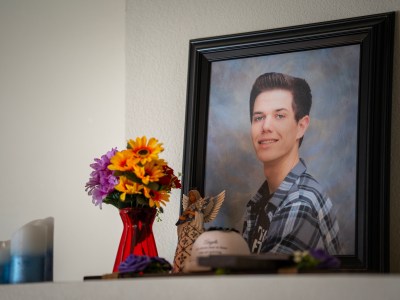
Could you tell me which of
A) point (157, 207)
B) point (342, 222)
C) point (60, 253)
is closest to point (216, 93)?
point (157, 207)

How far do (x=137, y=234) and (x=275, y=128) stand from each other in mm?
356

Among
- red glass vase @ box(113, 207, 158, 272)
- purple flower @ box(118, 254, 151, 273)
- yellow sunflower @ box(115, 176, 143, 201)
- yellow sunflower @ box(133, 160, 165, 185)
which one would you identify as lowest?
purple flower @ box(118, 254, 151, 273)

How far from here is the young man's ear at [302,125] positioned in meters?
1.86

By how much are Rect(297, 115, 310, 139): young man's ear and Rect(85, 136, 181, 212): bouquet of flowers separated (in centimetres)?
27

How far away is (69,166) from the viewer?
2.21m

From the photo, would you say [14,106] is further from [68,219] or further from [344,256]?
[344,256]

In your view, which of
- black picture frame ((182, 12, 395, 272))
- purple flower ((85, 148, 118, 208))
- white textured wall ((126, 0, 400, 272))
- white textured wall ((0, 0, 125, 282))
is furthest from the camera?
white textured wall ((0, 0, 125, 282))

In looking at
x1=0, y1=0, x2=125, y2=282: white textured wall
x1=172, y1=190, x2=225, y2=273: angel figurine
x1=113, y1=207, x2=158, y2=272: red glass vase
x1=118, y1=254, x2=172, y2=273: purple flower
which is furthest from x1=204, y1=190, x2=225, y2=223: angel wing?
x1=0, y1=0, x2=125, y2=282: white textured wall

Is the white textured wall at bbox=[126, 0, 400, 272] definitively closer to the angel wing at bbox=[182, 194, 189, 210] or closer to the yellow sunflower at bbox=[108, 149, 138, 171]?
the angel wing at bbox=[182, 194, 189, 210]

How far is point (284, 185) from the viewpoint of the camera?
1858 millimetres

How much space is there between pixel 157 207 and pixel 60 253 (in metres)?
0.41

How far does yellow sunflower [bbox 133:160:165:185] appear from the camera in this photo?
176 centimetres

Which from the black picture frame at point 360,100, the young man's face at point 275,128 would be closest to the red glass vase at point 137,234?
the black picture frame at point 360,100

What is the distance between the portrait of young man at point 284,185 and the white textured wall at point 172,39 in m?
0.16
